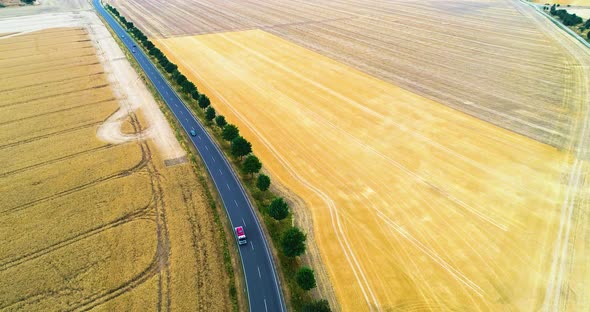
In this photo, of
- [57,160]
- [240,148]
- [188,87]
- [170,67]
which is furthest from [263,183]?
[170,67]

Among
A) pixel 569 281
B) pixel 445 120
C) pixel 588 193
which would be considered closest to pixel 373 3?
pixel 445 120

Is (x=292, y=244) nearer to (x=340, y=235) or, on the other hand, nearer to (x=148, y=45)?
(x=340, y=235)

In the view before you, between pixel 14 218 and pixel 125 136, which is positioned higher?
pixel 125 136

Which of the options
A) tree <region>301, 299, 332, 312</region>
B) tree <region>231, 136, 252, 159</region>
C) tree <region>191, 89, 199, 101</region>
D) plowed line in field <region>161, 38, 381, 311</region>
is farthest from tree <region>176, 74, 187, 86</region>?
tree <region>301, 299, 332, 312</region>

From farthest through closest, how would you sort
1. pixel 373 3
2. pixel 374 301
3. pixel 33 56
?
1. pixel 373 3
2. pixel 33 56
3. pixel 374 301

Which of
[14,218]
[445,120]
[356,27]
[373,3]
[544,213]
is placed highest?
[373,3]

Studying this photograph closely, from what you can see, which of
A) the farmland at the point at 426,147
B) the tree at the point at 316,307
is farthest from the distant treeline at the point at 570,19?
the tree at the point at 316,307

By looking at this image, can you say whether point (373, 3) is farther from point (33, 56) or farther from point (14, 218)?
point (14, 218)
